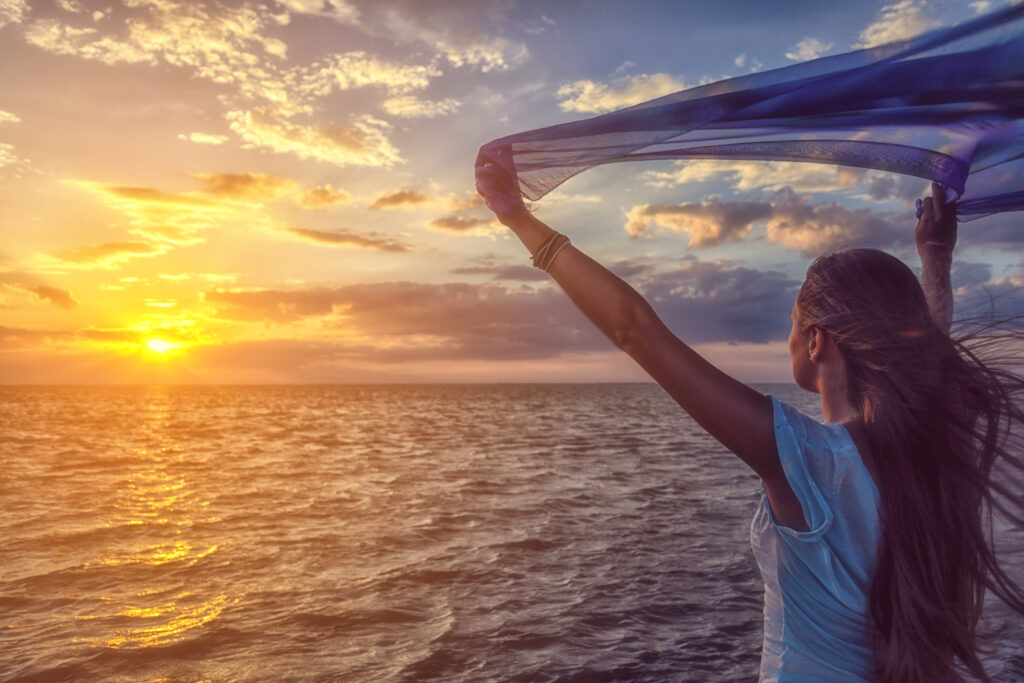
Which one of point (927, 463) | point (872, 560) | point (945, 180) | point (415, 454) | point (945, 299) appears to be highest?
point (945, 180)

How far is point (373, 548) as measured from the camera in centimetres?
1184

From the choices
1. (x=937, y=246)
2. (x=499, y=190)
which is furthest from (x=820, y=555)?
(x=937, y=246)

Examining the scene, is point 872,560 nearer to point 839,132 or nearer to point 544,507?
point 839,132

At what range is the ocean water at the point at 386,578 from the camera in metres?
7.19

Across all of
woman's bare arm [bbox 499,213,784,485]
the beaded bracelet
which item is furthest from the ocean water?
the beaded bracelet

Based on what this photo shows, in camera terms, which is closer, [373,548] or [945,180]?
[945,180]

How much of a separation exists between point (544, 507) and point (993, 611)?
8.72m

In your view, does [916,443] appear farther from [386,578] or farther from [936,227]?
[386,578]

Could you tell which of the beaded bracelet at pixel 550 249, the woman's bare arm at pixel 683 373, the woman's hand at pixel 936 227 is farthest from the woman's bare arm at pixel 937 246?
the beaded bracelet at pixel 550 249

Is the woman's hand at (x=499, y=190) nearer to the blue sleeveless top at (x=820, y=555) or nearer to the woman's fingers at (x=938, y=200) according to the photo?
the blue sleeveless top at (x=820, y=555)

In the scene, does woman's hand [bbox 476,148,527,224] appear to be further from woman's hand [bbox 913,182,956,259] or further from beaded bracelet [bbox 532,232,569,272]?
woman's hand [bbox 913,182,956,259]

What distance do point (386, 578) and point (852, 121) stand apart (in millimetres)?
9256

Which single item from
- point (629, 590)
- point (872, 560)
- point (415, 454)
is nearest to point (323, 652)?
point (629, 590)

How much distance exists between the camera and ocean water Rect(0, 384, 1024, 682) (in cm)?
719
